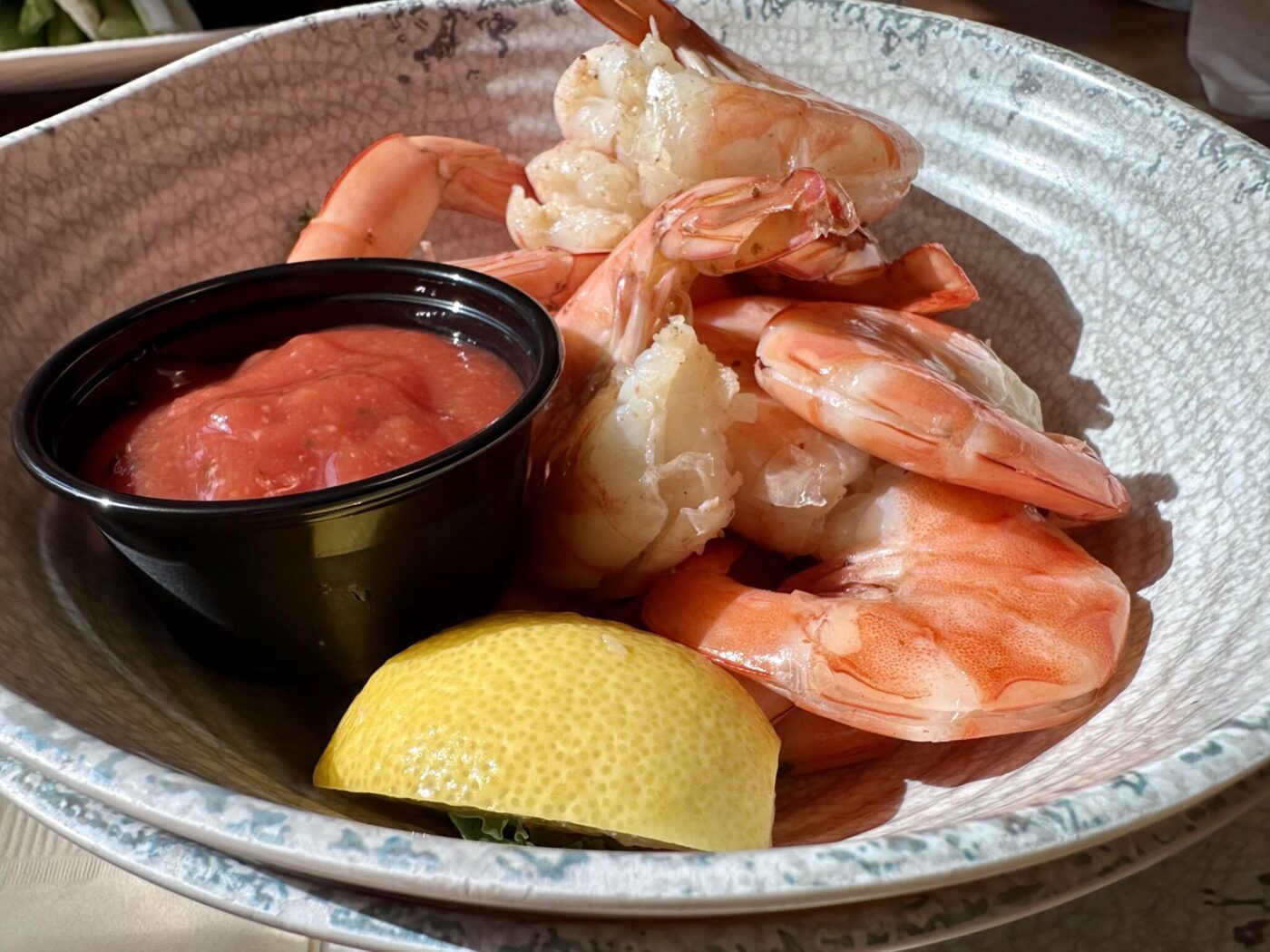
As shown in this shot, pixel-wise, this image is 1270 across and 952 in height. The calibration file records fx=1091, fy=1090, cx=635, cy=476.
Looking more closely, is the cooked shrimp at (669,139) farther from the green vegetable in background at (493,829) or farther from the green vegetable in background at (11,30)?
the green vegetable in background at (11,30)

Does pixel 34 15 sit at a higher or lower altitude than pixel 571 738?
lower

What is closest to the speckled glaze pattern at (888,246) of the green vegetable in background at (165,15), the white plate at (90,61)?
the white plate at (90,61)

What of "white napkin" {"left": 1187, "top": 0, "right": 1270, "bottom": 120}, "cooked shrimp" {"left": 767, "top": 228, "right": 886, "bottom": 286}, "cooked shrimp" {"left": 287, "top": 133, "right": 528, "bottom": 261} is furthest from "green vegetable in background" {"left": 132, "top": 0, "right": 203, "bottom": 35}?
"white napkin" {"left": 1187, "top": 0, "right": 1270, "bottom": 120}

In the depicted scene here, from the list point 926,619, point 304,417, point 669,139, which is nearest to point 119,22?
point 669,139

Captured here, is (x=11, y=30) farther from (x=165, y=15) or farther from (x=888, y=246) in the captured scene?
(x=888, y=246)

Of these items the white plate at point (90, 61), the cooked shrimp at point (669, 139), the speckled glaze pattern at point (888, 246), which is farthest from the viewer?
the white plate at point (90, 61)

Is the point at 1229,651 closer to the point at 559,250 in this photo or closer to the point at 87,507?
the point at 559,250
